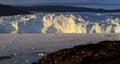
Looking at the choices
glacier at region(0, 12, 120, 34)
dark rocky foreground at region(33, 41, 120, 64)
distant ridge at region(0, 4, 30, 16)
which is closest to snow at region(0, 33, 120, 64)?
dark rocky foreground at region(33, 41, 120, 64)

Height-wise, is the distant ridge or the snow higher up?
the snow

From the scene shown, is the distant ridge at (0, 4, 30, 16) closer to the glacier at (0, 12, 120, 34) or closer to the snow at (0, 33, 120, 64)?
the glacier at (0, 12, 120, 34)

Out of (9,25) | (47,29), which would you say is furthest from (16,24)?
(47,29)

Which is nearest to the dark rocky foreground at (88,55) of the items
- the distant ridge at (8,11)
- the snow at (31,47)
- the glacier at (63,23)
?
the snow at (31,47)

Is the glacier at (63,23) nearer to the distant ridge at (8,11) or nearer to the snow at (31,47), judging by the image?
the snow at (31,47)

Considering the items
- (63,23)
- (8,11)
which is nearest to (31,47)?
(63,23)

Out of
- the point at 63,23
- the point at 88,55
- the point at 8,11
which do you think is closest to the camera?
the point at 88,55

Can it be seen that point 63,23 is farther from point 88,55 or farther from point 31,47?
point 88,55
